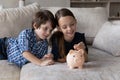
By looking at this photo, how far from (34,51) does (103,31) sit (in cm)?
69

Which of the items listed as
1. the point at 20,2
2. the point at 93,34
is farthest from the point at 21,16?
the point at 20,2

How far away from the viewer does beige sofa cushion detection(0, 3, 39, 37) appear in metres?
2.12

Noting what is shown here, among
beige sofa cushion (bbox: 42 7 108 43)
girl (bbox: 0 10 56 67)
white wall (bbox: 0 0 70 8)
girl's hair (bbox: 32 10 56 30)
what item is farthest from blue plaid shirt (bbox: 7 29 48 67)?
white wall (bbox: 0 0 70 8)

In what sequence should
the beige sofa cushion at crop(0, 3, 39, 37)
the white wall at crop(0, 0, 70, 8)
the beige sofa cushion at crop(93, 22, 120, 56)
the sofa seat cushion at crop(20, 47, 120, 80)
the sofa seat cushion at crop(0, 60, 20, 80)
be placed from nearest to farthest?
the sofa seat cushion at crop(20, 47, 120, 80) → the sofa seat cushion at crop(0, 60, 20, 80) → the beige sofa cushion at crop(93, 22, 120, 56) → the beige sofa cushion at crop(0, 3, 39, 37) → the white wall at crop(0, 0, 70, 8)

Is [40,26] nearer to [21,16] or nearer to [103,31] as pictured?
[21,16]

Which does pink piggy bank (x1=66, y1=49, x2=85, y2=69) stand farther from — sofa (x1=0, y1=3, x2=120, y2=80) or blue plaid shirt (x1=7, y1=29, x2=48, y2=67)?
blue plaid shirt (x1=7, y1=29, x2=48, y2=67)

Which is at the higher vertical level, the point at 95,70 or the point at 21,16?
the point at 21,16

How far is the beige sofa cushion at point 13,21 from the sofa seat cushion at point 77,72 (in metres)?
0.55

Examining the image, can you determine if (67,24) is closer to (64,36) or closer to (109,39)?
(64,36)

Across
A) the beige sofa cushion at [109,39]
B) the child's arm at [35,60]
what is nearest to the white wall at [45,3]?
the beige sofa cushion at [109,39]

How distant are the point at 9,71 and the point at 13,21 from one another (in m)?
0.56

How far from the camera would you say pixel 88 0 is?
3941mm

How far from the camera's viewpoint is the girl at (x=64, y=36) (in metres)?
1.71

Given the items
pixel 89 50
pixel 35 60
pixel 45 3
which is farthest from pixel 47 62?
pixel 45 3
